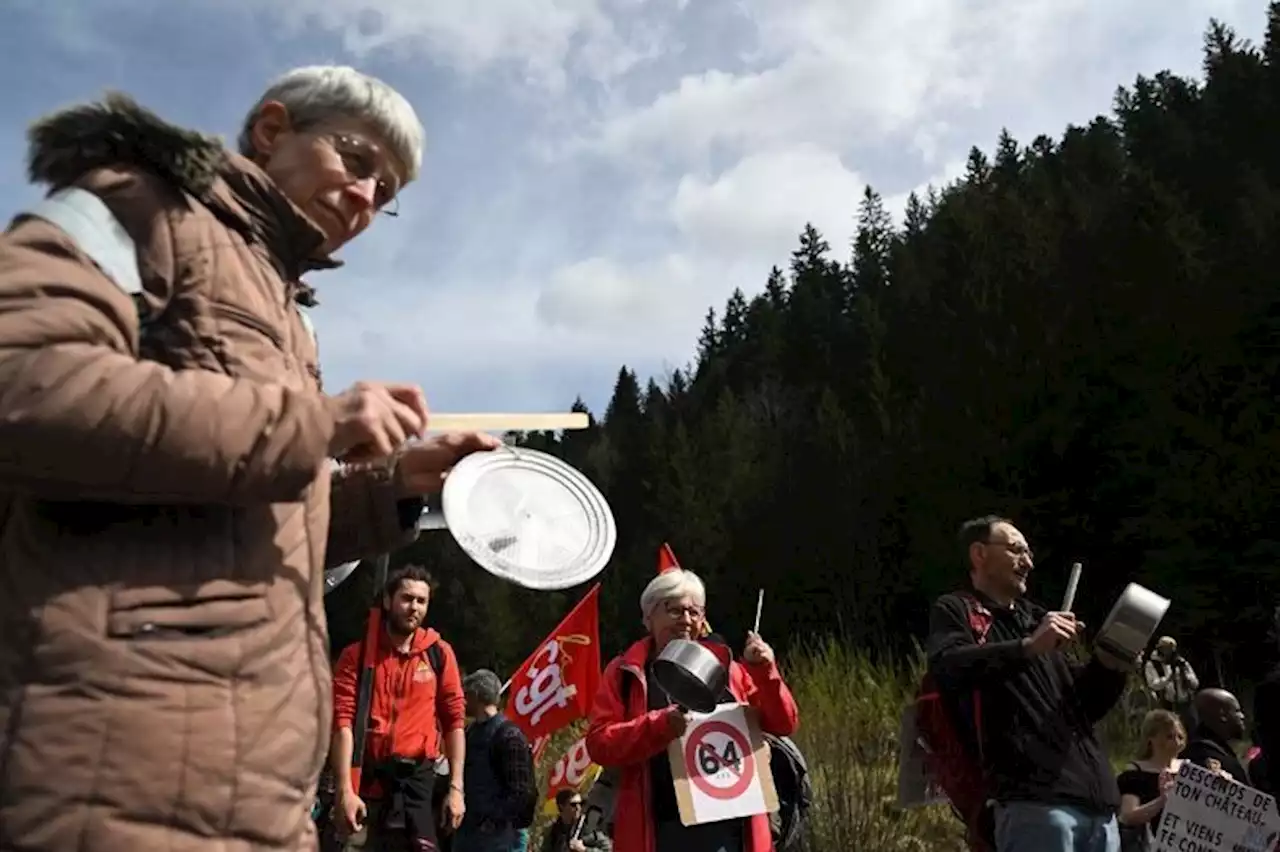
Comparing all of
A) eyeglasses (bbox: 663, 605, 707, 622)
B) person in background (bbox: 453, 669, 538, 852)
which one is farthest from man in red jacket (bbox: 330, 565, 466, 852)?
eyeglasses (bbox: 663, 605, 707, 622)

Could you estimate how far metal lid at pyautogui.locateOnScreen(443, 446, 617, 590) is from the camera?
220cm

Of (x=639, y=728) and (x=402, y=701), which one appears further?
(x=402, y=701)

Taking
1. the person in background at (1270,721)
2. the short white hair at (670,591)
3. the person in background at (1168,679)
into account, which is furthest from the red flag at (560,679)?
the person in background at (1270,721)

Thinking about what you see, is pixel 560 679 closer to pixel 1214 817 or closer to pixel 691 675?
pixel 1214 817

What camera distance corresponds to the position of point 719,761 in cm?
444

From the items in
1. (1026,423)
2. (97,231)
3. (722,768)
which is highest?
(1026,423)

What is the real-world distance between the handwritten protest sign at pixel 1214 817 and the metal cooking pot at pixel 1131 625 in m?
1.03

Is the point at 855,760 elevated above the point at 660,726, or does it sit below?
below

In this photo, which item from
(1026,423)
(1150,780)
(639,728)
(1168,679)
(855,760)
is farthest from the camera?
(1026,423)

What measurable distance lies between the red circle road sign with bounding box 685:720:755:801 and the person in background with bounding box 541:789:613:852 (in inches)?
249

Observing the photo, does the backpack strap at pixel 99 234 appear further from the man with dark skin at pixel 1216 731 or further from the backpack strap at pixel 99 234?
the man with dark skin at pixel 1216 731

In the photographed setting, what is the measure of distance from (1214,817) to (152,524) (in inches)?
203

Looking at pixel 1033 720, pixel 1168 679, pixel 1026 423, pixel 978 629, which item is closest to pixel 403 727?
pixel 978 629

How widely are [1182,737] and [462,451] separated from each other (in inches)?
229
